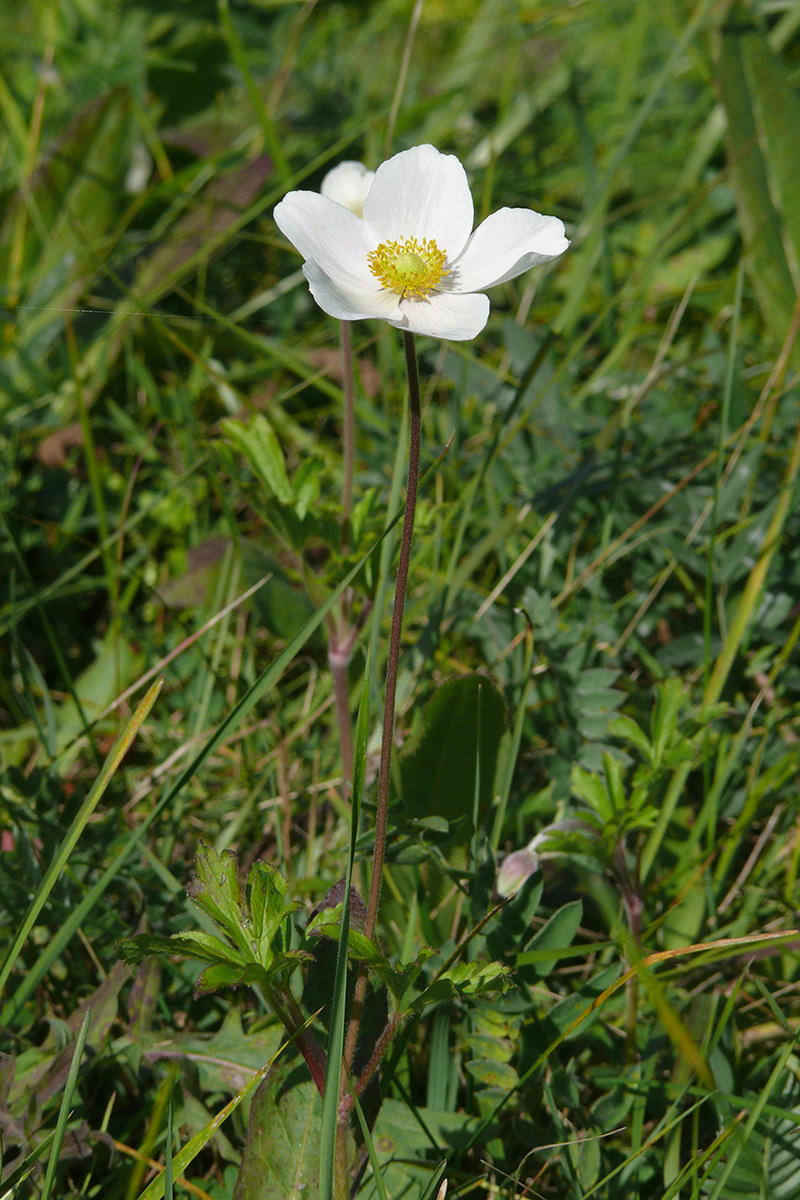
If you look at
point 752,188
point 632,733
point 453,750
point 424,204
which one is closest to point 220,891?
point 453,750

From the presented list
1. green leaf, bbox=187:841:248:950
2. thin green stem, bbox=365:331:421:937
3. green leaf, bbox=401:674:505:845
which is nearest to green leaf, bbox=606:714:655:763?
green leaf, bbox=401:674:505:845

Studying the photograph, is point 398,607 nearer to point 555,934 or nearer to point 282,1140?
point 555,934

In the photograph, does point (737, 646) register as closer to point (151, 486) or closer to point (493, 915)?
point (493, 915)

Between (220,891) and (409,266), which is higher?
(409,266)

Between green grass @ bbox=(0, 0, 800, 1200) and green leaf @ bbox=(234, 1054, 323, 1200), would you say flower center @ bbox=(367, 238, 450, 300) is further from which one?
green leaf @ bbox=(234, 1054, 323, 1200)

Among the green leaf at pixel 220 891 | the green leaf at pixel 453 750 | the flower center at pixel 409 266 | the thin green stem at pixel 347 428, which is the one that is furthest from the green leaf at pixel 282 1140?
the flower center at pixel 409 266

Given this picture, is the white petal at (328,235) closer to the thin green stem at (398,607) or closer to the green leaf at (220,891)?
the thin green stem at (398,607)
